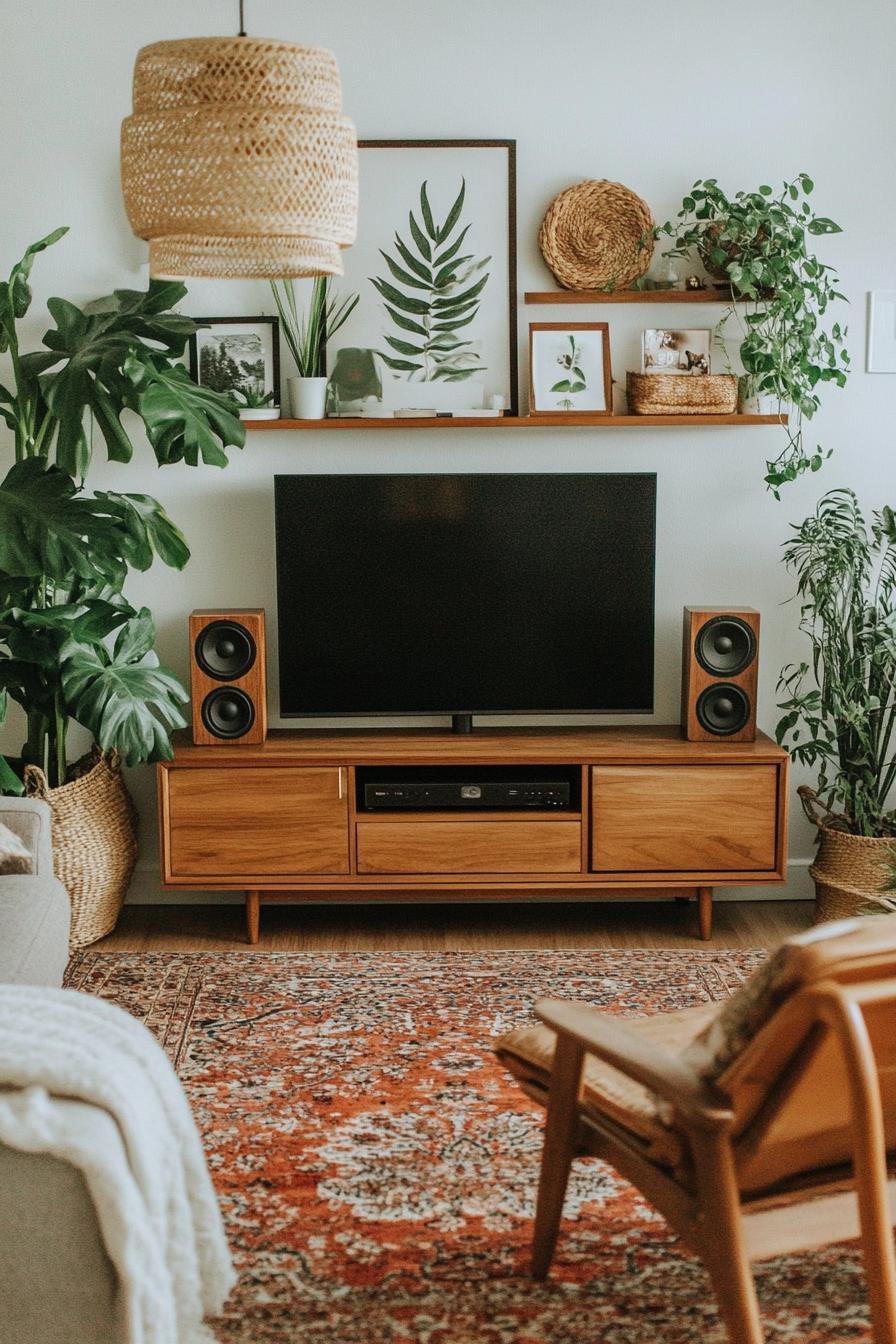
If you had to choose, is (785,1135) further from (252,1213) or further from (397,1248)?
(252,1213)

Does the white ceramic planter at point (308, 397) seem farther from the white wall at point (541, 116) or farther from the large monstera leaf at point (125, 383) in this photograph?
the large monstera leaf at point (125, 383)

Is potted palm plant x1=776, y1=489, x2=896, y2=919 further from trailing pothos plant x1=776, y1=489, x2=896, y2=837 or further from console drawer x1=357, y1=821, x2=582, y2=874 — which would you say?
console drawer x1=357, y1=821, x2=582, y2=874

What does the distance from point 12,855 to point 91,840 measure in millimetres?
1013

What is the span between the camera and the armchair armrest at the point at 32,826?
9.68ft

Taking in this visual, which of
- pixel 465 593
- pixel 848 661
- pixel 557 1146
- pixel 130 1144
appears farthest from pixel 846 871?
pixel 130 1144

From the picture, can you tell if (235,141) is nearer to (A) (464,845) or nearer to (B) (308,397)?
(B) (308,397)

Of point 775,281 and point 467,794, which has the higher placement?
point 775,281

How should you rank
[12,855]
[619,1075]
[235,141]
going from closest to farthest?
[235,141] < [619,1075] < [12,855]

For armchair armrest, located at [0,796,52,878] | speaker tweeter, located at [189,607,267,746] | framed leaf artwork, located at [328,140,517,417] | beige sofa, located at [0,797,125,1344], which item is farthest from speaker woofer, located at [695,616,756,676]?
beige sofa, located at [0,797,125,1344]

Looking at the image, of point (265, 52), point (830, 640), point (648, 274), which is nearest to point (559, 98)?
point (648, 274)

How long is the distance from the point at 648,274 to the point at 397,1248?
9.41ft

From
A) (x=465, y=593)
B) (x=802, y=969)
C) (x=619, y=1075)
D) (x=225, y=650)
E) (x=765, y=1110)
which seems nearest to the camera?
(x=802, y=969)

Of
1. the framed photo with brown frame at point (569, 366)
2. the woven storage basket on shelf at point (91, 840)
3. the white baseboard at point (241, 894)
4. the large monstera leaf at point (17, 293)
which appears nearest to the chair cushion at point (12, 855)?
the woven storage basket on shelf at point (91, 840)

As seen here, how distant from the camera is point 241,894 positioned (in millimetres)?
4324
